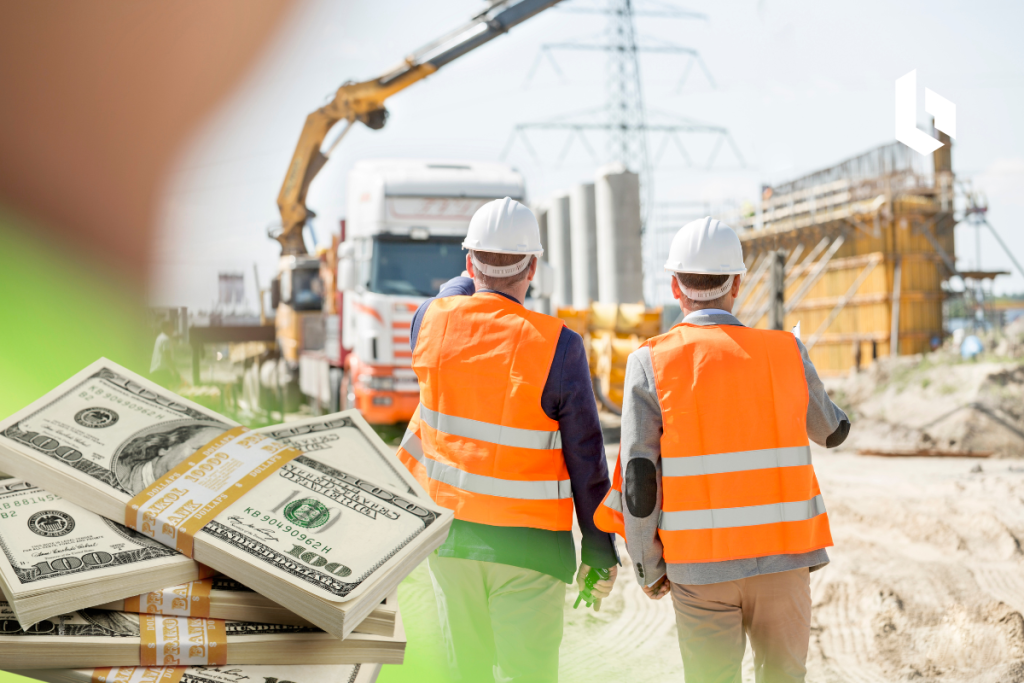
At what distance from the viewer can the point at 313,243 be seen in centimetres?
1549

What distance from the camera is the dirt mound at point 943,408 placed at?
42.7 feet

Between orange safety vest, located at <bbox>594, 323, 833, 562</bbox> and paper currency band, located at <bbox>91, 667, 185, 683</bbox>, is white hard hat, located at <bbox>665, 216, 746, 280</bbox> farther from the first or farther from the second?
paper currency band, located at <bbox>91, 667, 185, 683</bbox>

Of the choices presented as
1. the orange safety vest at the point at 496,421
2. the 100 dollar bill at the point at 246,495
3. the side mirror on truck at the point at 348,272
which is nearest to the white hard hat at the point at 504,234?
the orange safety vest at the point at 496,421

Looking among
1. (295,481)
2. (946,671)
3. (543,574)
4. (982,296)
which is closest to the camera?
(295,481)

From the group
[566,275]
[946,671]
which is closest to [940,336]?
[566,275]

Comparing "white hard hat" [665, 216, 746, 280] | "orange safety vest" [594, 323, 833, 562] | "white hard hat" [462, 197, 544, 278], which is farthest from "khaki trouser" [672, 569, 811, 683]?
"white hard hat" [462, 197, 544, 278]

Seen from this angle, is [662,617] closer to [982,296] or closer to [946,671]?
[946,671]

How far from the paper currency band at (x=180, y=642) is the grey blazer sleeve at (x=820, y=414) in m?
1.88

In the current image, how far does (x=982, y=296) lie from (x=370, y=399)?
744 inches

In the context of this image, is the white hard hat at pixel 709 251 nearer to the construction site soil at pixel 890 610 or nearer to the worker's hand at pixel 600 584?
the worker's hand at pixel 600 584

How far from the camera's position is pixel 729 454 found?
7.86 ft

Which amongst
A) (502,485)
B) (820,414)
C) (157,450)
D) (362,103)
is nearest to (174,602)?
(157,450)

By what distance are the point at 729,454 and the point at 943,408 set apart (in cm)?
1386

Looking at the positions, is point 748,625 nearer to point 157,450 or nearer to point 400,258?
point 157,450
